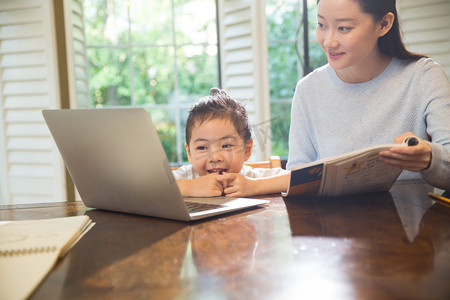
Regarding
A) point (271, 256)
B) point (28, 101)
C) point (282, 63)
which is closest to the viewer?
point (271, 256)

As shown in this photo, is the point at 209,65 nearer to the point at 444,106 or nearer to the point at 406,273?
the point at 444,106

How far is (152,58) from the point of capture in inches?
273

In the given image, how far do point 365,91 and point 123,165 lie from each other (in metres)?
1.00

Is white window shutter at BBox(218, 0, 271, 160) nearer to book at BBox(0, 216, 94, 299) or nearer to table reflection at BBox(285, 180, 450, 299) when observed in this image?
table reflection at BBox(285, 180, 450, 299)

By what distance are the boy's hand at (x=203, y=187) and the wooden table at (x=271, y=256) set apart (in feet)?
0.70

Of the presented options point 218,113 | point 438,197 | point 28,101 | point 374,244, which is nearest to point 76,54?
point 28,101

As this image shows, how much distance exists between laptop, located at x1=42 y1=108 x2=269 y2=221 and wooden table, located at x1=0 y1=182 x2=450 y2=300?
0.14 ft

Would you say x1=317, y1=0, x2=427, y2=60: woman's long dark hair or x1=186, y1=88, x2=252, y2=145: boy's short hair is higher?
x1=317, y1=0, x2=427, y2=60: woman's long dark hair

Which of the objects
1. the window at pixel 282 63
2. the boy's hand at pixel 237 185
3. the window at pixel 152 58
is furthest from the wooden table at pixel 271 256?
the window at pixel 152 58

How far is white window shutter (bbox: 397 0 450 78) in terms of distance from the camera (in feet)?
8.99

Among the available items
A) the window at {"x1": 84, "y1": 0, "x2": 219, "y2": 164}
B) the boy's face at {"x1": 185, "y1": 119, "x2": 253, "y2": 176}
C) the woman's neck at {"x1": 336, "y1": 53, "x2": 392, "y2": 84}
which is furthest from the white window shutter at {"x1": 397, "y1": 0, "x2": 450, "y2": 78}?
the window at {"x1": 84, "y1": 0, "x2": 219, "y2": 164}

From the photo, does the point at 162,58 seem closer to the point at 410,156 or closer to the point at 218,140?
the point at 218,140

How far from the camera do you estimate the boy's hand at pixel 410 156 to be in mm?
1005

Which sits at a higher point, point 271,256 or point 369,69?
point 369,69
